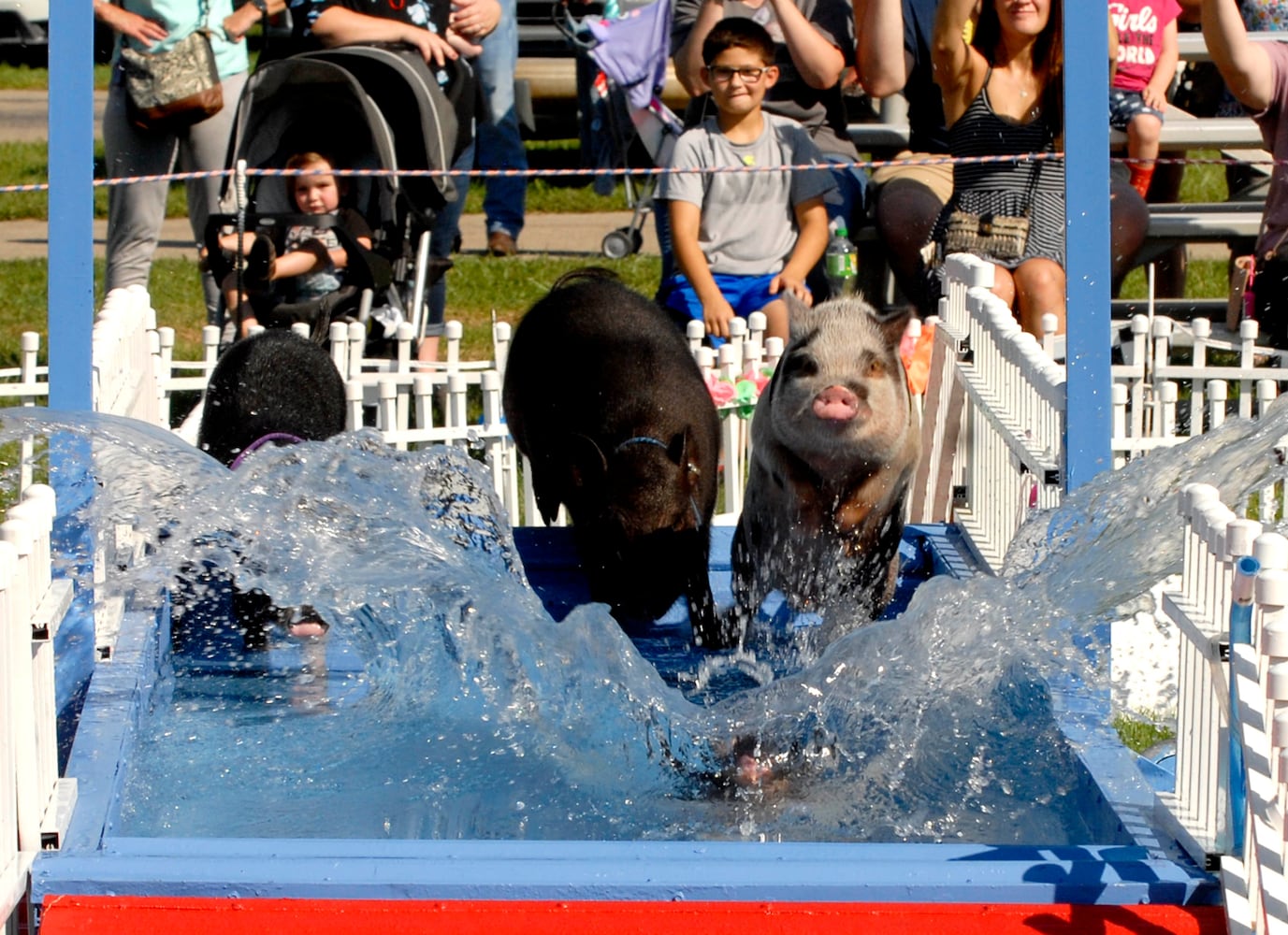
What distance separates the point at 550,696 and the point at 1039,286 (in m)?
4.13

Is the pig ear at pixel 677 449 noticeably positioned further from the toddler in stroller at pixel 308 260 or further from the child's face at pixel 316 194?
the child's face at pixel 316 194

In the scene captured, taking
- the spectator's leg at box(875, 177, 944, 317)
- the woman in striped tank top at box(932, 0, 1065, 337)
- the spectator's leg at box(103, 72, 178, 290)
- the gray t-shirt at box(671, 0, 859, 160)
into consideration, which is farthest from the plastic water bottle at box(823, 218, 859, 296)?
the spectator's leg at box(103, 72, 178, 290)

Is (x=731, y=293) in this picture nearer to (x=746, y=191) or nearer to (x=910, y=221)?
(x=746, y=191)

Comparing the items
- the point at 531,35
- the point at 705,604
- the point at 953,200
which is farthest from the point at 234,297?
the point at 531,35

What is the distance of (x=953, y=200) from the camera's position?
738 centimetres

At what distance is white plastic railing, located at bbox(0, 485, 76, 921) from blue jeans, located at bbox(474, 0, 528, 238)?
7326 mm

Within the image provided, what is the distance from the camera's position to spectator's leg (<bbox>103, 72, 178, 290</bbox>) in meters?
8.01

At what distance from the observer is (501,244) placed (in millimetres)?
11617

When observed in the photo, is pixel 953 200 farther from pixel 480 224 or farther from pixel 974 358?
pixel 480 224

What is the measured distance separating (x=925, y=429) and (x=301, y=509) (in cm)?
312

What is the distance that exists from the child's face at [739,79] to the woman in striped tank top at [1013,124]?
2.82 feet

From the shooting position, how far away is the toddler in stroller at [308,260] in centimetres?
748

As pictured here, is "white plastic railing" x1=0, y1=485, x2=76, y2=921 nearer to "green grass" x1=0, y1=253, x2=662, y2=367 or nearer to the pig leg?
the pig leg

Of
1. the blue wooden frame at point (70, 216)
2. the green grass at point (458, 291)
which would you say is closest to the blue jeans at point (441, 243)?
the green grass at point (458, 291)
